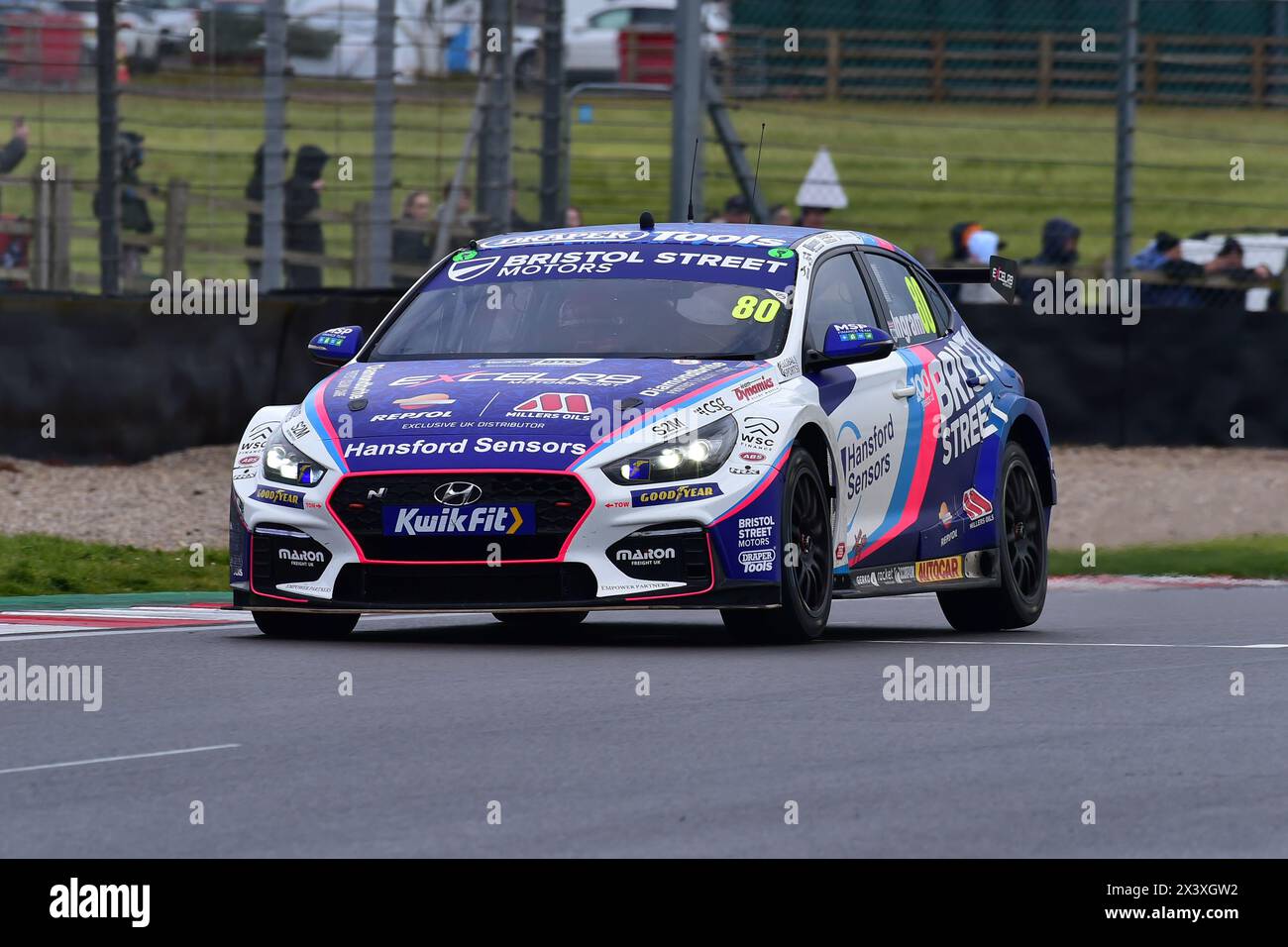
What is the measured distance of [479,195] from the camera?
21.3 meters

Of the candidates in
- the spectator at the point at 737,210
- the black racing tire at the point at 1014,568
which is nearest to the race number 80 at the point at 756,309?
the black racing tire at the point at 1014,568

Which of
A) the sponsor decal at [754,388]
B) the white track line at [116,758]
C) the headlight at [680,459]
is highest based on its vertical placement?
the sponsor decal at [754,388]

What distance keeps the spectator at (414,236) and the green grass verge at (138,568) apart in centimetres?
643

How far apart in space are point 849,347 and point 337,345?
1.98 metres

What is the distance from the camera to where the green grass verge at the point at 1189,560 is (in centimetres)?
1605

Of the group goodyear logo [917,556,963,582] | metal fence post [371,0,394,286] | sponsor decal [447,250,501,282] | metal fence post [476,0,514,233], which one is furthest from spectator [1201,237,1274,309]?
sponsor decal [447,250,501,282]

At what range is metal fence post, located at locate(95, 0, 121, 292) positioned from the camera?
19375 mm

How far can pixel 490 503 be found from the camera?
9352 millimetres

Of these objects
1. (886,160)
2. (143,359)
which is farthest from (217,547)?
(886,160)

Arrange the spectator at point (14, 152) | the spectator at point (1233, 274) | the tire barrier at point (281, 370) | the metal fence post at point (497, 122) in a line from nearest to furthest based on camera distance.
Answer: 1. the tire barrier at point (281, 370)
2. the metal fence post at point (497, 122)
3. the spectator at point (1233, 274)
4. the spectator at point (14, 152)

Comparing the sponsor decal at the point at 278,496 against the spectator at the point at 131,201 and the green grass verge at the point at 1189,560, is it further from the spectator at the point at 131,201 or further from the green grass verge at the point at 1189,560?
the spectator at the point at 131,201

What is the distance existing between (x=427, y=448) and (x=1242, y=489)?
11126 mm

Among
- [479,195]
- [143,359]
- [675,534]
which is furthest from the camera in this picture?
[479,195]
